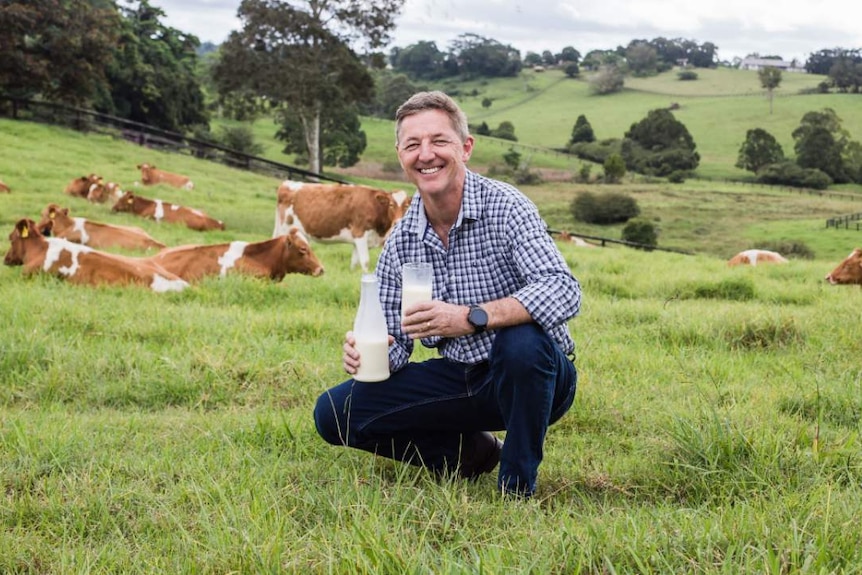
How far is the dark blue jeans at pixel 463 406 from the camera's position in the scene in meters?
3.19

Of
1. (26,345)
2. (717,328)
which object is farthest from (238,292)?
(717,328)

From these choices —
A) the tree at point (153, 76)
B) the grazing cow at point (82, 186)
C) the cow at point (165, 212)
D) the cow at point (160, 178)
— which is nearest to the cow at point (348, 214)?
the cow at point (165, 212)

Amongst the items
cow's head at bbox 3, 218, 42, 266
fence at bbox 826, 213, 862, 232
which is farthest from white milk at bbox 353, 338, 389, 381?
fence at bbox 826, 213, 862, 232

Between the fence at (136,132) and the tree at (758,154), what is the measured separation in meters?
53.2

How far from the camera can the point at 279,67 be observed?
110 ft

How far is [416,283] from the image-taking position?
10.5 ft

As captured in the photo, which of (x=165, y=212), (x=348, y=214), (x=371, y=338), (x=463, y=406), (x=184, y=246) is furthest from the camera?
(x=165, y=212)

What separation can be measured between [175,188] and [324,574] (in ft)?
67.2

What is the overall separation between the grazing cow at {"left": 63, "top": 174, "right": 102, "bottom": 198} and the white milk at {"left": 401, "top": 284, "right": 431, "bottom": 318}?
52.1ft

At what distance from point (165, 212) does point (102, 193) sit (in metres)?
1.97

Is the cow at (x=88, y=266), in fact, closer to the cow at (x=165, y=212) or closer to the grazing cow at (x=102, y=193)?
the cow at (x=165, y=212)

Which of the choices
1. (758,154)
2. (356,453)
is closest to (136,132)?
(356,453)

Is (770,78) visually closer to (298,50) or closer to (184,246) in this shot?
(298,50)

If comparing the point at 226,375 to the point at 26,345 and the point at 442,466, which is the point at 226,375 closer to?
the point at 26,345
